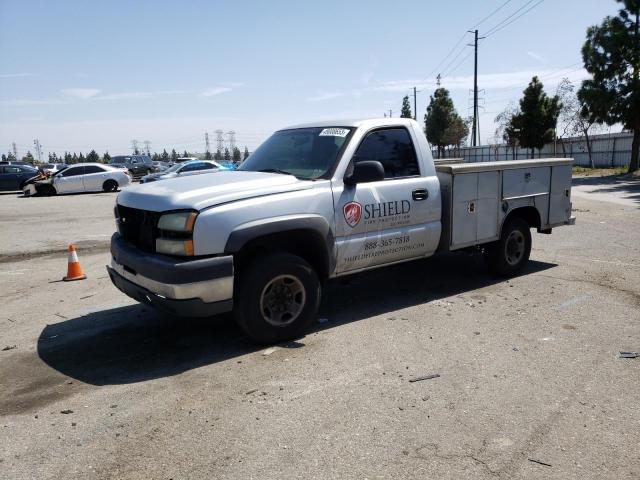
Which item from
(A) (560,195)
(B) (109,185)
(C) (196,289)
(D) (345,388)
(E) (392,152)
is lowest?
(D) (345,388)

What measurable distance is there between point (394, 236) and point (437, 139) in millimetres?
50960

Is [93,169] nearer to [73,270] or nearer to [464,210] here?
[73,270]

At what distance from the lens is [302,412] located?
135 inches

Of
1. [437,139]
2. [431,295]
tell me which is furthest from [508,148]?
[431,295]

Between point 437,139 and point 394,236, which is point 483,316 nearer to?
point 394,236

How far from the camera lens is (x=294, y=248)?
15.8 ft

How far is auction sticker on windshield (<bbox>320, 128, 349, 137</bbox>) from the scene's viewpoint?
5.16 m

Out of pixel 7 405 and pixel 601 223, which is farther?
pixel 601 223

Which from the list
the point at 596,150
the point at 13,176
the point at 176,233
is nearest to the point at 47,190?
the point at 13,176

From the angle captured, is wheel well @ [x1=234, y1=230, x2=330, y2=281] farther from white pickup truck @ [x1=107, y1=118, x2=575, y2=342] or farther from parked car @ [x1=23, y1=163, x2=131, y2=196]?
parked car @ [x1=23, y1=163, x2=131, y2=196]

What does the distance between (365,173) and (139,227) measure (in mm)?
2144

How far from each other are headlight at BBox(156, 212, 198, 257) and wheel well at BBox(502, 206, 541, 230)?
4.45m

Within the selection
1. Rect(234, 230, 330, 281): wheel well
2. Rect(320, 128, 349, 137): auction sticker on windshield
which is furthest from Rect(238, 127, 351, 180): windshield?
Rect(234, 230, 330, 281): wheel well

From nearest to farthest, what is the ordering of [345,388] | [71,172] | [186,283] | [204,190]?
1. [345,388]
2. [186,283]
3. [204,190]
4. [71,172]
